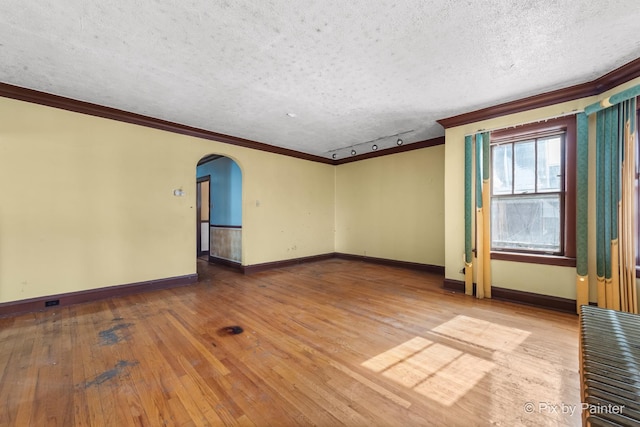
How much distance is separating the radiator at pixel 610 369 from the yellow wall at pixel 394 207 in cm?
372

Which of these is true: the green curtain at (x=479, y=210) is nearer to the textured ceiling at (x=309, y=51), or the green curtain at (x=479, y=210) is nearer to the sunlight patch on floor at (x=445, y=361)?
the textured ceiling at (x=309, y=51)

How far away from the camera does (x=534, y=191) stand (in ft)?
11.5

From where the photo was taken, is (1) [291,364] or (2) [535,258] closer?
(1) [291,364]

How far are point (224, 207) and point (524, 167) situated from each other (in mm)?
5854

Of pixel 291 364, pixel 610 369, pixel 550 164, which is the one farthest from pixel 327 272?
pixel 610 369

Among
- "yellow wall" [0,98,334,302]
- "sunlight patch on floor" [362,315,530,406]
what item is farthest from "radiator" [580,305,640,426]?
"yellow wall" [0,98,334,302]

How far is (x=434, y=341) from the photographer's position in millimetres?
2465

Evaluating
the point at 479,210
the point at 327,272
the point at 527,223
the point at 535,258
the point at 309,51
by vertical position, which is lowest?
the point at 327,272

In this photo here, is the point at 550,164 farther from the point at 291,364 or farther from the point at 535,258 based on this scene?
the point at 291,364

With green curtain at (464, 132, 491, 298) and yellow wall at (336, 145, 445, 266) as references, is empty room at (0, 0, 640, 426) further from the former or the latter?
yellow wall at (336, 145, 445, 266)

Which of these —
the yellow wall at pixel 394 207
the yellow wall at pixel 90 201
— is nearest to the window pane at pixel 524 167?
the yellow wall at pixel 394 207

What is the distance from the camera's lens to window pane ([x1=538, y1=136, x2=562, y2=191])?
131 inches

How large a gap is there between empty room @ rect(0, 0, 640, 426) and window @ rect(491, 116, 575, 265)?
0.03 m

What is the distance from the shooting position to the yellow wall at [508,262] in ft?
9.93
